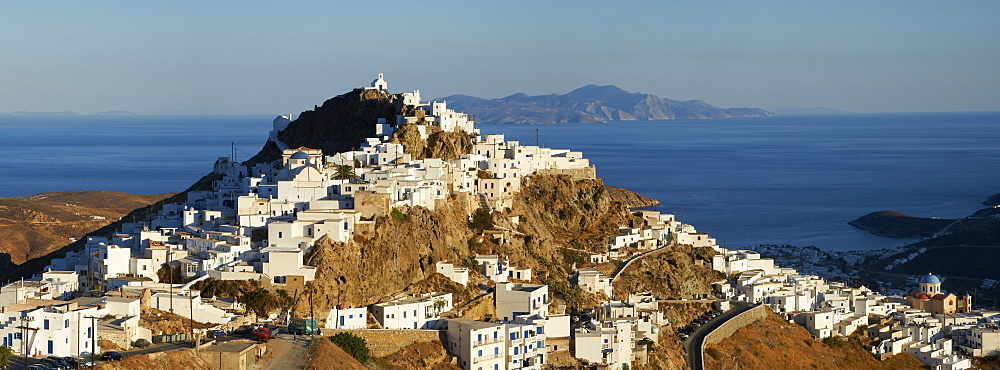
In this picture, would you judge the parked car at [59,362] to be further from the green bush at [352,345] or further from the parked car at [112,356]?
the green bush at [352,345]

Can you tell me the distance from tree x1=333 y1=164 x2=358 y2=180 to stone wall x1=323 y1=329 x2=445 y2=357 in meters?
12.4

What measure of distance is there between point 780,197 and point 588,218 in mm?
73902

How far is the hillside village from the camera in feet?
122

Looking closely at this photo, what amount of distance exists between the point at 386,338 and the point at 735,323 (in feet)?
63.1

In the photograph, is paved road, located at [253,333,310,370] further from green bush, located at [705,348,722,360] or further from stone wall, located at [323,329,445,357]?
green bush, located at [705,348,722,360]

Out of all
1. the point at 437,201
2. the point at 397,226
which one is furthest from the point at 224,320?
the point at 437,201

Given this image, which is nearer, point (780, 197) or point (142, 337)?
point (142, 337)

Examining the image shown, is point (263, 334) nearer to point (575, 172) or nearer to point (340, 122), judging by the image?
point (575, 172)

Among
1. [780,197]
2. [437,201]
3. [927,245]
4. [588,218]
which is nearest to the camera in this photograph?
[437,201]

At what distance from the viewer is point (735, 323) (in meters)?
51.3

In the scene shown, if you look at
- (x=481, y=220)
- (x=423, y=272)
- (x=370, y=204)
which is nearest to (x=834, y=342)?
(x=481, y=220)

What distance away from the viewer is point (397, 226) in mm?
44562

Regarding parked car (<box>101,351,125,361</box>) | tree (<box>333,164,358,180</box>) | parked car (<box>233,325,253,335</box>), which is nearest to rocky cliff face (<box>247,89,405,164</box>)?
tree (<box>333,164,358,180</box>)

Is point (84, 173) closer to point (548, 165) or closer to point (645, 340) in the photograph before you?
point (548, 165)
